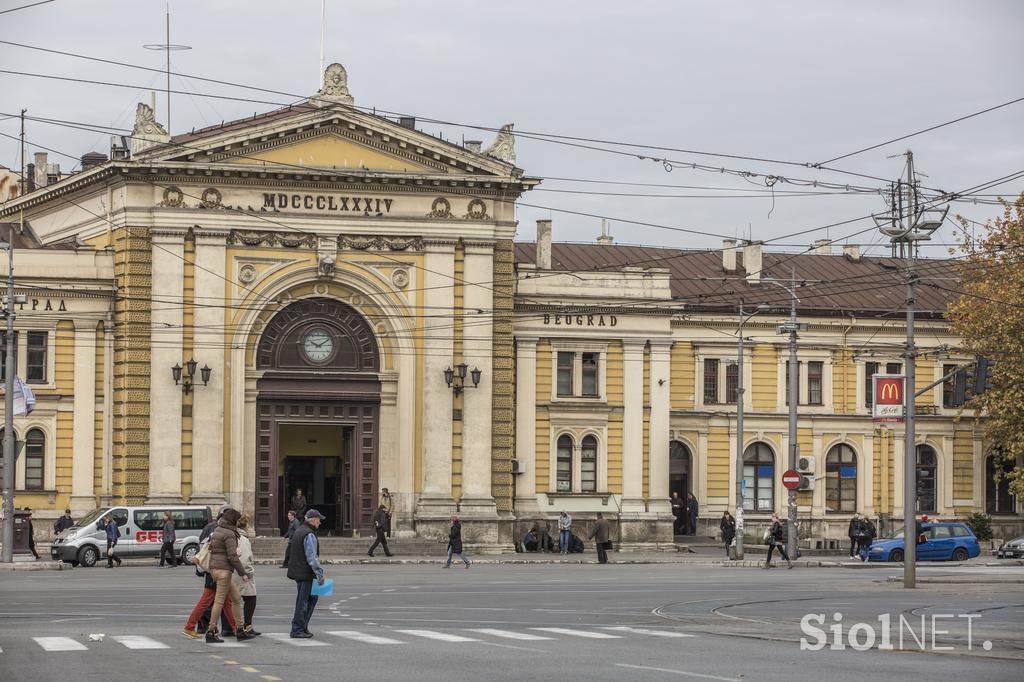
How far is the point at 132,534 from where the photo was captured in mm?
49344

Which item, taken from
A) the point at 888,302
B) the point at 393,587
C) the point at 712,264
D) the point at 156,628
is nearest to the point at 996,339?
the point at 888,302

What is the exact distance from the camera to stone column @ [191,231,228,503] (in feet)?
176

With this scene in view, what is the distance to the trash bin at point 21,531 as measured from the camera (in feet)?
164

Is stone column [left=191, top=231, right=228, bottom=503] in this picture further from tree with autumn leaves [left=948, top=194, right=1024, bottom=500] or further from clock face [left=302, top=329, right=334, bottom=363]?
tree with autumn leaves [left=948, top=194, right=1024, bottom=500]

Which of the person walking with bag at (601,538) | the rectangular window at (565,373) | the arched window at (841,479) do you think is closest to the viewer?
the person walking with bag at (601,538)

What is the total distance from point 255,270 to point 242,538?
31.4 meters

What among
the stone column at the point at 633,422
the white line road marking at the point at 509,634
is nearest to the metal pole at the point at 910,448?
the white line road marking at the point at 509,634

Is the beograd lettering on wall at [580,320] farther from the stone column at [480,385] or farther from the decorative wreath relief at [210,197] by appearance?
the decorative wreath relief at [210,197]

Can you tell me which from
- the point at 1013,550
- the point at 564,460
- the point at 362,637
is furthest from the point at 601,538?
the point at 362,637

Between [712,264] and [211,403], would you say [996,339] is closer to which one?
[712,264]

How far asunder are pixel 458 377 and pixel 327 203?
7.00m

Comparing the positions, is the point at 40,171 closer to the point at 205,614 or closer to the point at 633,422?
the point at 633,422

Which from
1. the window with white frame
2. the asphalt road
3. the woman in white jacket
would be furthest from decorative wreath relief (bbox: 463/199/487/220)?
the woman in white jacket

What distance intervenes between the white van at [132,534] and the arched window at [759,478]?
25338 mm
